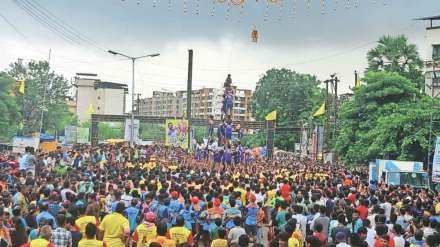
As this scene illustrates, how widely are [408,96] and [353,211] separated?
23.1 m

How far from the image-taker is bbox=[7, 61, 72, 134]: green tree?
62.6 metres

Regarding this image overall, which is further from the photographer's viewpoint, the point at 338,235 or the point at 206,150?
the point at 206,150

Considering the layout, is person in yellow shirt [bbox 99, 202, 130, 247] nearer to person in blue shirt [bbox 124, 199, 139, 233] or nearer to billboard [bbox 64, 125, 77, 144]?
person in blue shirt [bbox 124, 199, 139, 233]

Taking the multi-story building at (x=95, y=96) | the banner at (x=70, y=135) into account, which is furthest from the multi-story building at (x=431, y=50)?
the multi-story building at (x=95, y=96)

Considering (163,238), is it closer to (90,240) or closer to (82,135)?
(90,240)

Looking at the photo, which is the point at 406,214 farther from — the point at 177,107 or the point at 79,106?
the point at 177,107

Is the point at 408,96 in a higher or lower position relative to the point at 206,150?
higher

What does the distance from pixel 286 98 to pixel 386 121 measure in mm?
39708

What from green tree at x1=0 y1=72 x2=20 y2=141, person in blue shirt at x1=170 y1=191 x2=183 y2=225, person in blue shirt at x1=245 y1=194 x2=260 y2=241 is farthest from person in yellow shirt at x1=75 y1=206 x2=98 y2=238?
green tree at x1=0 y1=72 x2=20 y2=141

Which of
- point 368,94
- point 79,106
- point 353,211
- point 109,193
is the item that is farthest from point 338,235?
point 79,106

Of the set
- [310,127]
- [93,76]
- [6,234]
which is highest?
[93,76]

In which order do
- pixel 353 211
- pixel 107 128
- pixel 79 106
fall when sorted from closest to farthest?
pixel 353 211
pixel 107 128
pixel 79 106

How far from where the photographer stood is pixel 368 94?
33.2m

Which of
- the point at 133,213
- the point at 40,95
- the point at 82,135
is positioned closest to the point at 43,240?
the point at 133,213
